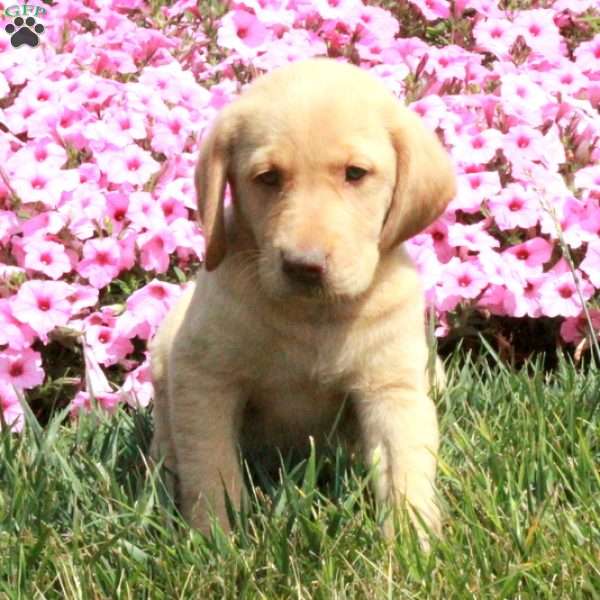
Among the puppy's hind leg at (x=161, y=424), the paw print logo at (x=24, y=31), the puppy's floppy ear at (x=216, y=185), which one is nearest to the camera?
the puppy's floppy ear at (x=216, y=185)

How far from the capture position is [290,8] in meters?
5.98

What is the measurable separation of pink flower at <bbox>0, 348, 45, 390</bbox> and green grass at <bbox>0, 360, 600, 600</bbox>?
474 mm

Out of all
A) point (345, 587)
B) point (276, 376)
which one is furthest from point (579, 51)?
point (345, 587)

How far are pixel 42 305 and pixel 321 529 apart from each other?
Answer: 1.57 metres

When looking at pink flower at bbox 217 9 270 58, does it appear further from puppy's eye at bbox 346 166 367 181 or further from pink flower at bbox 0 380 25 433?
puppy's eye at bbox 346 166 367 181

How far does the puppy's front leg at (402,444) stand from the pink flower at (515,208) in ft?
→ 4.30

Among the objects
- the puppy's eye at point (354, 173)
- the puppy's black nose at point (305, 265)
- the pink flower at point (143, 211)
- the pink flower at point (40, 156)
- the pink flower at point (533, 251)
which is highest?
the puppy's eye at point (354, 173)

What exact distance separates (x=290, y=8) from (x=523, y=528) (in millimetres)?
3299

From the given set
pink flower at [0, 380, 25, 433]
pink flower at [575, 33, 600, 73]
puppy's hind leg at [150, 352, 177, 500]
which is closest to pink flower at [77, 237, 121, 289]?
pink flower at [0, 380, 25, 433]

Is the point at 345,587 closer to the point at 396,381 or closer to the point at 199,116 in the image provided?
the point at 396,381

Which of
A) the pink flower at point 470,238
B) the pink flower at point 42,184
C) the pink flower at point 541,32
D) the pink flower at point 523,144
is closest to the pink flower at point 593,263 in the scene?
the pink flower at point 470,238

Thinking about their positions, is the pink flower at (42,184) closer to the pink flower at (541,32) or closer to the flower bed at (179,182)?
the flower bed at (179,182)

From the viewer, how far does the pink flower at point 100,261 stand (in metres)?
4.56

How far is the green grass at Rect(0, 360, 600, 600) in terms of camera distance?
3096mm
